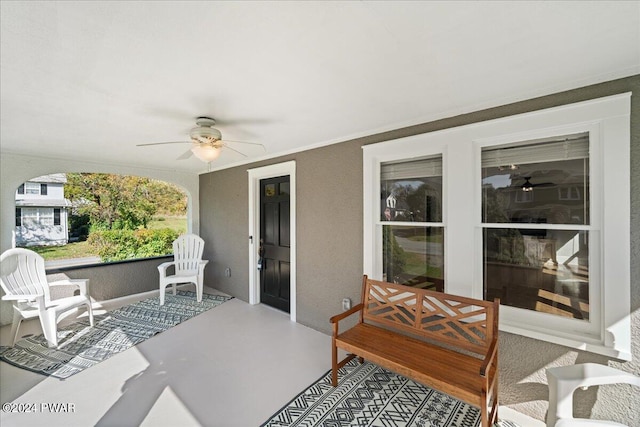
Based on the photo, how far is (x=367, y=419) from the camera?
1.85 metres

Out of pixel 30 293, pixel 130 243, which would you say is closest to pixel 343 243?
pixel 30 293

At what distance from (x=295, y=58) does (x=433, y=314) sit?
86.2 inches

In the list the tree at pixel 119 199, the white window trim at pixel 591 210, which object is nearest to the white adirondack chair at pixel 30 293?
the tree at pixel 119 199

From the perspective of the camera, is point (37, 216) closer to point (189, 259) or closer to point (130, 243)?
point (130, 243)

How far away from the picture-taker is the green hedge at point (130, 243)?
5.17 metres

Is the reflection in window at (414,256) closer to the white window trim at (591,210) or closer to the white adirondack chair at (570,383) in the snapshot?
the white window trim at (591,210)

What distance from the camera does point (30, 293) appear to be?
120 inches

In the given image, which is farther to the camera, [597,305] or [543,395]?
[543,395]

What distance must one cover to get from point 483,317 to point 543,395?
603 mm

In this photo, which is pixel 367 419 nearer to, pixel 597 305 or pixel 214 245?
pixel 597 305

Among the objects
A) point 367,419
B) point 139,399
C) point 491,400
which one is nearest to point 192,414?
point 139,399

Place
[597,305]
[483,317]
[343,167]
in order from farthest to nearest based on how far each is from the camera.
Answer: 1. [343,167]
2. [483,317]
3. [597,305]

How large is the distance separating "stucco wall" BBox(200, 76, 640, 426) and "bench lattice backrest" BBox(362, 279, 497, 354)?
0.25 metres

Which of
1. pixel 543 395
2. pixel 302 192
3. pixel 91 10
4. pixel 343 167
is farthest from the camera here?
pixel 302 192
